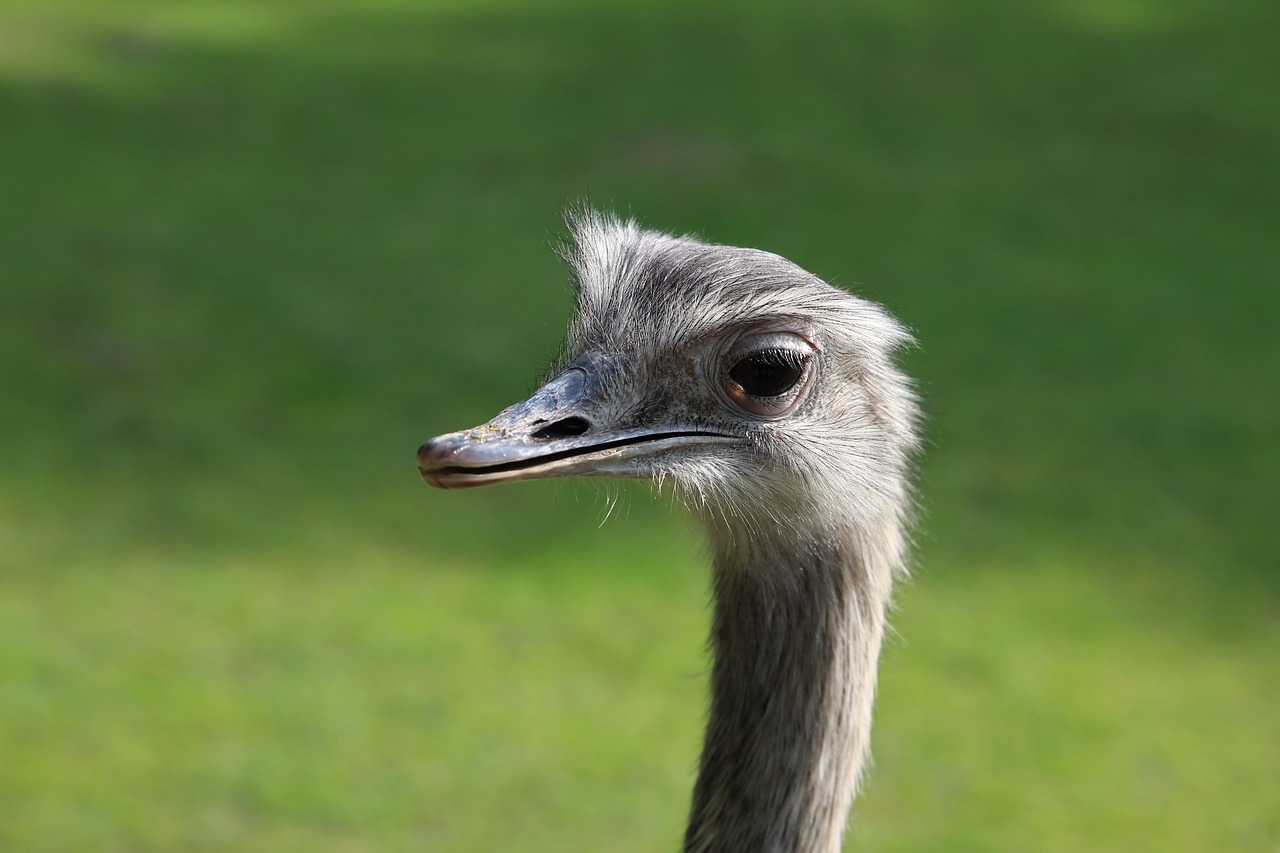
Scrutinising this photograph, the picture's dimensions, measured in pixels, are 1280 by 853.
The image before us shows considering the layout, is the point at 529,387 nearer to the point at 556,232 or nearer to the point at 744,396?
the point at 556,232

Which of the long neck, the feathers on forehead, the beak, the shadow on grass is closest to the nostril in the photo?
the beak

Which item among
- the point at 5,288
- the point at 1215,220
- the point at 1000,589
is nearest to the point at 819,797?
the point at 1000,589

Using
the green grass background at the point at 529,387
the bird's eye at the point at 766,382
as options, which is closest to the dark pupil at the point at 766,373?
the bird's eye at the point at 766,382

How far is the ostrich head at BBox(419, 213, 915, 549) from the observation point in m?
1.56

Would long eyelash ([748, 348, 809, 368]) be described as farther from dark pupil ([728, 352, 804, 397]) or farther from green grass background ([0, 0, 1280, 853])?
green grass background ([0, 0, 1280, 853])

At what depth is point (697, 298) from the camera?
5.20 feet

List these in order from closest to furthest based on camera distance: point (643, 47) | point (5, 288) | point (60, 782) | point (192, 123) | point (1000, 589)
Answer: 1. point (60, 782)
2. point (1000, 589)
3. point (5, 288)
4. point (192, 123)
5. point (643, 47)

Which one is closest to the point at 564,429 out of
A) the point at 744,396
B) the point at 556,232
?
the point at 744,396

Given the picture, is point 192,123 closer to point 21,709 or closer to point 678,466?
point 21,709

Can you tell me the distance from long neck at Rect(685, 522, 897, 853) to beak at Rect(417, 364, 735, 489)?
16cm

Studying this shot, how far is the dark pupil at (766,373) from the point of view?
1568 mm

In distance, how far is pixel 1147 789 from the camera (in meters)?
3.03

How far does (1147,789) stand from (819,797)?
1.66m

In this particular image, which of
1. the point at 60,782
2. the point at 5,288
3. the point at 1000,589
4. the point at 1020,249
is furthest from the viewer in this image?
the point at 1020,249
